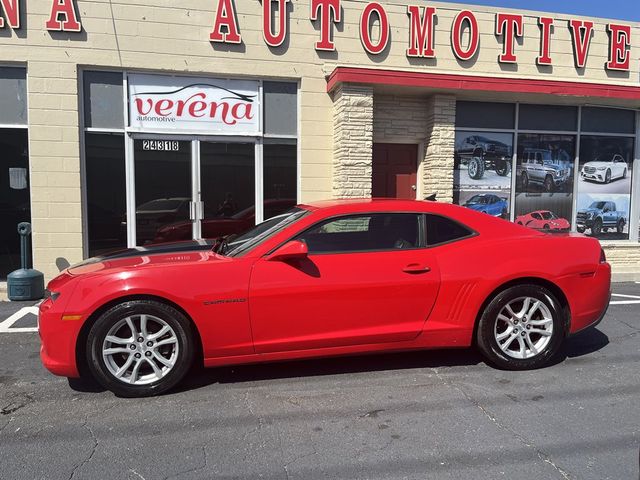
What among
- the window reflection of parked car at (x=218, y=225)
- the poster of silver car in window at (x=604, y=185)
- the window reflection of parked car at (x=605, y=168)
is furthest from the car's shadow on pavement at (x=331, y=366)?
the window reflection of parked car at (x=605, y=168)

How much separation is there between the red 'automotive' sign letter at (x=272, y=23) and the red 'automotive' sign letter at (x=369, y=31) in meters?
1.37

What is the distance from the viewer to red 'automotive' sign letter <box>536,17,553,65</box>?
31.9ft

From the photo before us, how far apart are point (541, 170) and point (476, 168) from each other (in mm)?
1401

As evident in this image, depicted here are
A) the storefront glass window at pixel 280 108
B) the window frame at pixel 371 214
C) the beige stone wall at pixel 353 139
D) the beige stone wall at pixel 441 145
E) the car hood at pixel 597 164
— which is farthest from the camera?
the car hood at pixel 597 164

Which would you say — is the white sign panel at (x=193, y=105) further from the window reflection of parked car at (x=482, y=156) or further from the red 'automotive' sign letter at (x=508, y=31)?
the red 'automotive' sign letter at (x=508, y=31)

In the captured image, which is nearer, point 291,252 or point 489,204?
point 291,252

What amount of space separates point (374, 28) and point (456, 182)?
10.3 ft

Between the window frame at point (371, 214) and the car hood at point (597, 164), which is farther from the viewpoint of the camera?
the car hood at point (597, 164)

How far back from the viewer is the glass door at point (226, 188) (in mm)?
8898

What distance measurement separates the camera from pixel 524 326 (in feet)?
14.5

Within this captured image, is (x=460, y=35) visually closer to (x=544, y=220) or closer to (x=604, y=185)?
(x=544, y=220)

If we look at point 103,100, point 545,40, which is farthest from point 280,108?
point 545,40

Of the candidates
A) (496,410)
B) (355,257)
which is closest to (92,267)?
(355,257)

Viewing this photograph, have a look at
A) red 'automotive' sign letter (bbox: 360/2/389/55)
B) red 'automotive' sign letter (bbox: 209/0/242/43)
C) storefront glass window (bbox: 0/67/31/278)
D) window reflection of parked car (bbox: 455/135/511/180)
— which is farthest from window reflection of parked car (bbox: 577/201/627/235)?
storefront glass window (bbox: 0/67/31/278)
